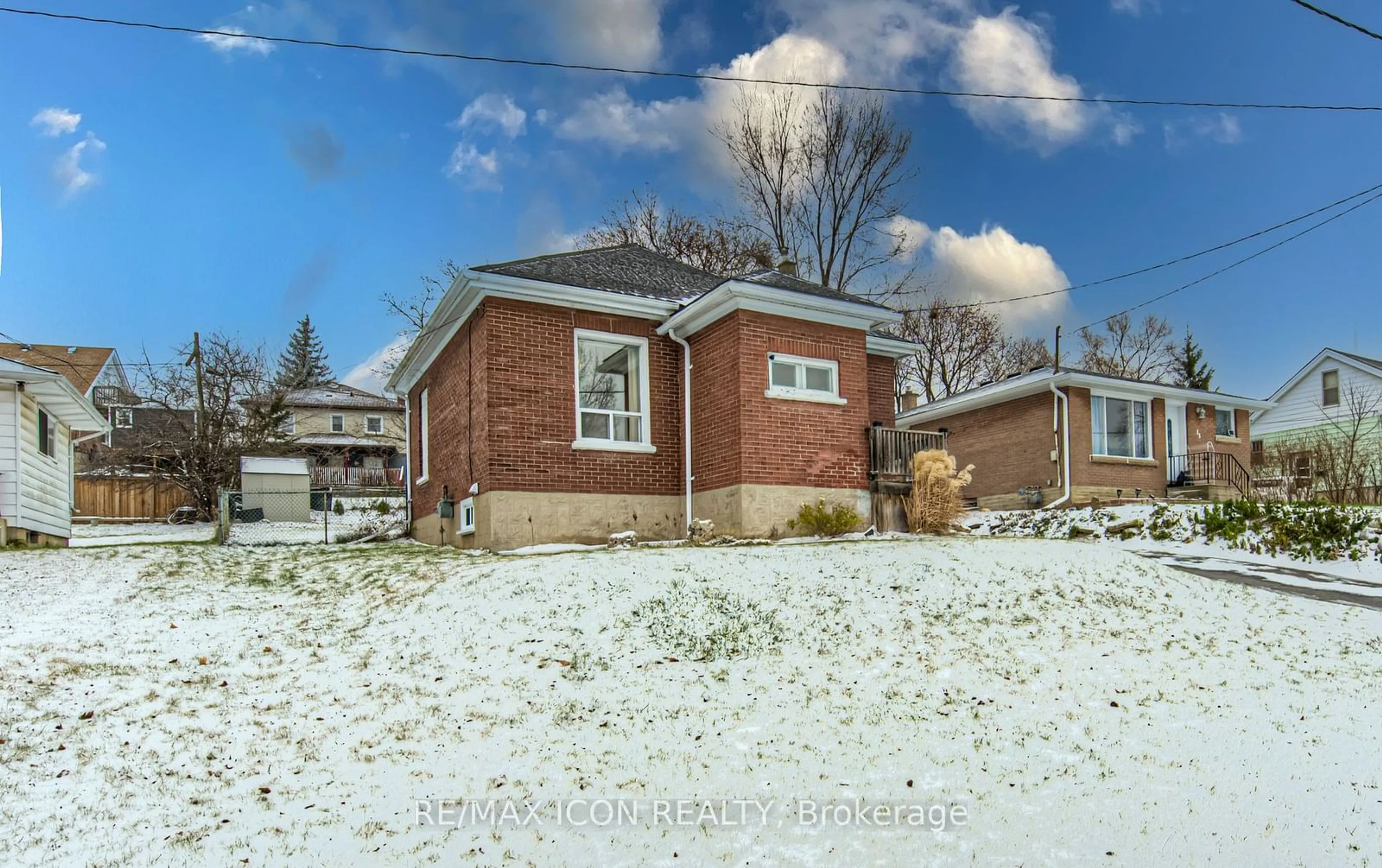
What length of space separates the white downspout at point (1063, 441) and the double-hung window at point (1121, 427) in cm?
118

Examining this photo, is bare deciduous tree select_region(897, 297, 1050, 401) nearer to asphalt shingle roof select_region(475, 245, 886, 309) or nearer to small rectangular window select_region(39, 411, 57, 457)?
asphalt shingle roof select_region(475, 245, 886, 309)

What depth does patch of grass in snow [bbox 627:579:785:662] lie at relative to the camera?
680 cm

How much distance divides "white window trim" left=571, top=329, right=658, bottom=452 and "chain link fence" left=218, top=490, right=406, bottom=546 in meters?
5.14

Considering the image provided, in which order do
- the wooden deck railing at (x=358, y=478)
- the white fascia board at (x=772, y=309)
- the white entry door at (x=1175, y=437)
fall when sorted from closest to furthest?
1. the white fascia board at (x=772, y=309)
2. the white entry door at (x=1175, y=437)
3. the wooden deck railing at (x=358, y=478)

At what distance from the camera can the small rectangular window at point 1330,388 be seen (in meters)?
30.0

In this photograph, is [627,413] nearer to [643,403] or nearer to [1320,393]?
[643,403]

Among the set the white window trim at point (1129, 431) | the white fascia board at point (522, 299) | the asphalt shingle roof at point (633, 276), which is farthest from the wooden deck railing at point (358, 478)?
the white window trim at point (1129, 431)

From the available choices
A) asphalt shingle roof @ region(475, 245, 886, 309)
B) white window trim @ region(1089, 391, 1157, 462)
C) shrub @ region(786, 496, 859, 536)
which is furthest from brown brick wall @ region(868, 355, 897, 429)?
white window trim @ region(1089, 391, 1157, 462)

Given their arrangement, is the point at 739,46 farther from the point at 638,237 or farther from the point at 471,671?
the point at 638,237

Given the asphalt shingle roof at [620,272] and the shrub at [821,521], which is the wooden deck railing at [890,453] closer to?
the shrub at [821,521]

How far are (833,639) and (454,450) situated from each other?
892 centimetres

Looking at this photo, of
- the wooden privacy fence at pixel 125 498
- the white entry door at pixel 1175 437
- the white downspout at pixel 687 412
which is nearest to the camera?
the white downspout at pixel 687 412

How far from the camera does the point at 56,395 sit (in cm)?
1508

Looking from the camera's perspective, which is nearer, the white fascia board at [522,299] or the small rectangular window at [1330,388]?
the white fascia board at [522,299]
